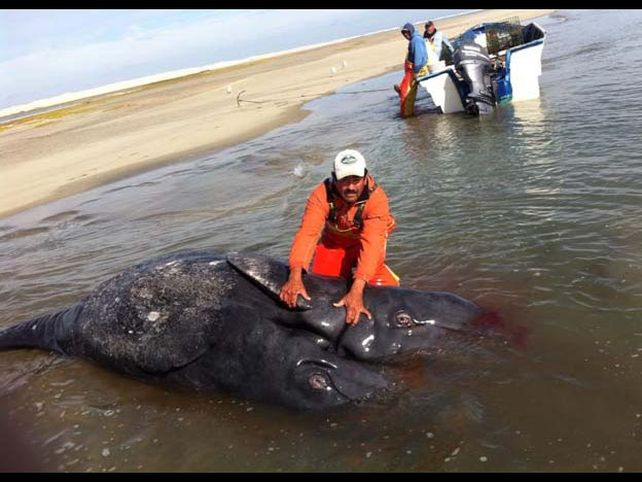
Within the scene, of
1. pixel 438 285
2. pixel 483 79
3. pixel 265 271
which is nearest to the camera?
pixel 265 271

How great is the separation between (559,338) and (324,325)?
2170 millimetres

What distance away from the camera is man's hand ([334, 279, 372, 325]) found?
534 cm

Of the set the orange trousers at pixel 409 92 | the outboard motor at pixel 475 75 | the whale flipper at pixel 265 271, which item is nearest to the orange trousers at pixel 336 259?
the whale flipper at pixel 265 271

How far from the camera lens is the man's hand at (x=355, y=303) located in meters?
5.34

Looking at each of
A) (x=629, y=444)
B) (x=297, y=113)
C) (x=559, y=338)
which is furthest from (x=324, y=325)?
(x=297, y=113)

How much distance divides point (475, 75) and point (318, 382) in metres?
13.0

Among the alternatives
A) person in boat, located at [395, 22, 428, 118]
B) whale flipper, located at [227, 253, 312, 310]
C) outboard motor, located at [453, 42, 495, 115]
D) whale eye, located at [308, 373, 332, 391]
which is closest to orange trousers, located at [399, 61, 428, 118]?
person in boat, located at [395, 22, 428, 118]

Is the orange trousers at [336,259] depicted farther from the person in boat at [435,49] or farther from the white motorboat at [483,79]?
the person in boat at [435,49]

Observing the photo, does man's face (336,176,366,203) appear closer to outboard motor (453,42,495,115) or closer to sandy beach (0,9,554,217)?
outboard motor (453,42,495,115)

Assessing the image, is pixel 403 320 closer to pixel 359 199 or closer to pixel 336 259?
pixel 359 199

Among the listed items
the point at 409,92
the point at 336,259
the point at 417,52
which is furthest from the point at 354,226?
the point at 417,52

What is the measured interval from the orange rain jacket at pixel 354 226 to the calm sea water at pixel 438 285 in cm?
109

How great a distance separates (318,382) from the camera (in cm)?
490
